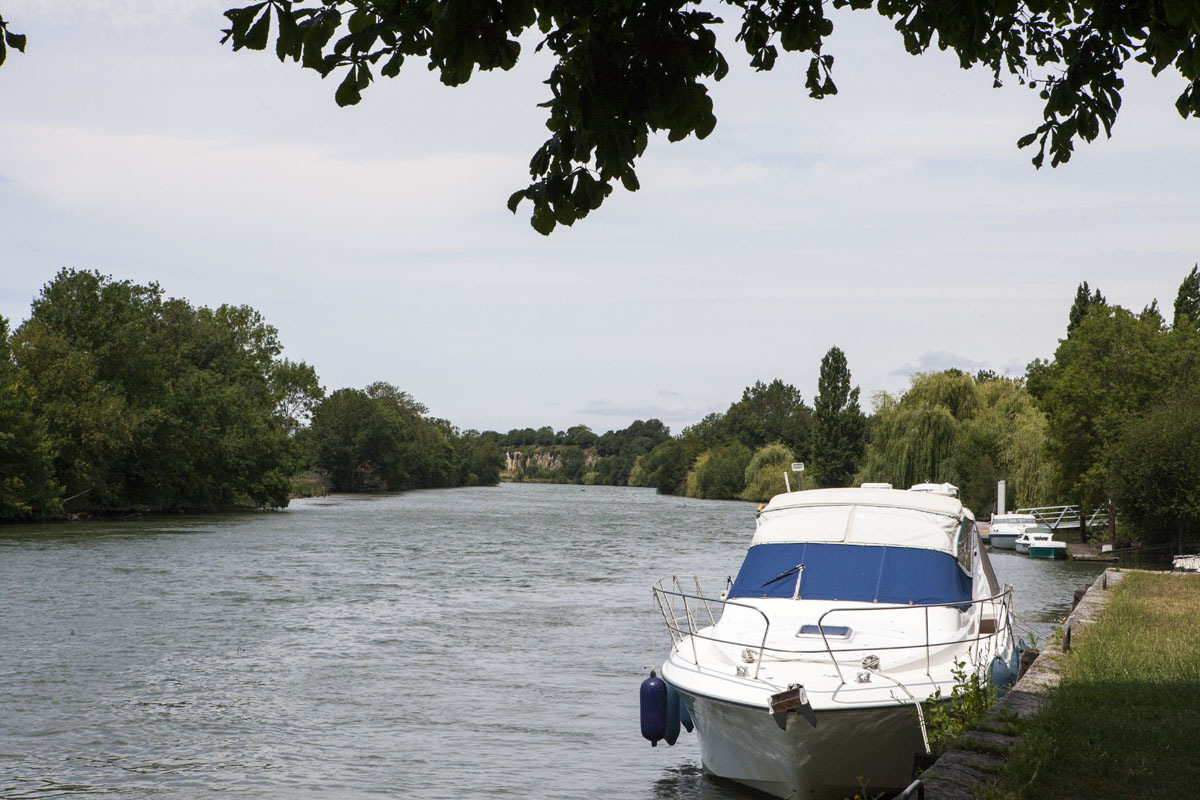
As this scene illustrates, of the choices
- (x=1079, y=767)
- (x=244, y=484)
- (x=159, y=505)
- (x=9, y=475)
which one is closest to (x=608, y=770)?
(x=1079, y=767)

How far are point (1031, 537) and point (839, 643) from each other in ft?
109

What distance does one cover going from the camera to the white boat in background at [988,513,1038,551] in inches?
1720

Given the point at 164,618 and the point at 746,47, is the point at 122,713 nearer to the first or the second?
the point at 164,618

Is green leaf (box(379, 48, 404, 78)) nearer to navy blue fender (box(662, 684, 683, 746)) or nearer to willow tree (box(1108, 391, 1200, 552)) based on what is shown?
navy blue fender (box(662, 684, 683, 746))

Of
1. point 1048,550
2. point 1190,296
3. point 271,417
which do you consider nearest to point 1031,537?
point 1048,550

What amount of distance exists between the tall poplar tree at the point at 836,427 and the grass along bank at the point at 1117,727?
86.3 meters

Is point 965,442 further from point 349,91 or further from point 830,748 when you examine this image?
point 349,91

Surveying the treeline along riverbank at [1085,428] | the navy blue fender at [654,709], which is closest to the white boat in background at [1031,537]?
the treeline along riverbank at [1085,428]

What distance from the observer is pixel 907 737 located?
9312 millimetres

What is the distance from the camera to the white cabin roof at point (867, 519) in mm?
12094

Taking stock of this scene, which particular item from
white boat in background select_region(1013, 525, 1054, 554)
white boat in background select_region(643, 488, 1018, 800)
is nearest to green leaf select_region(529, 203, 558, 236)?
white boat in background select_region(643, 488, 1018, 800)

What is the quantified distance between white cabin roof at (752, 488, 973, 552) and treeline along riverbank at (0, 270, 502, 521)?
134 ft

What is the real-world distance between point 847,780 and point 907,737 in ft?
2.04

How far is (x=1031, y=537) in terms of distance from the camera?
40531 millimetres
